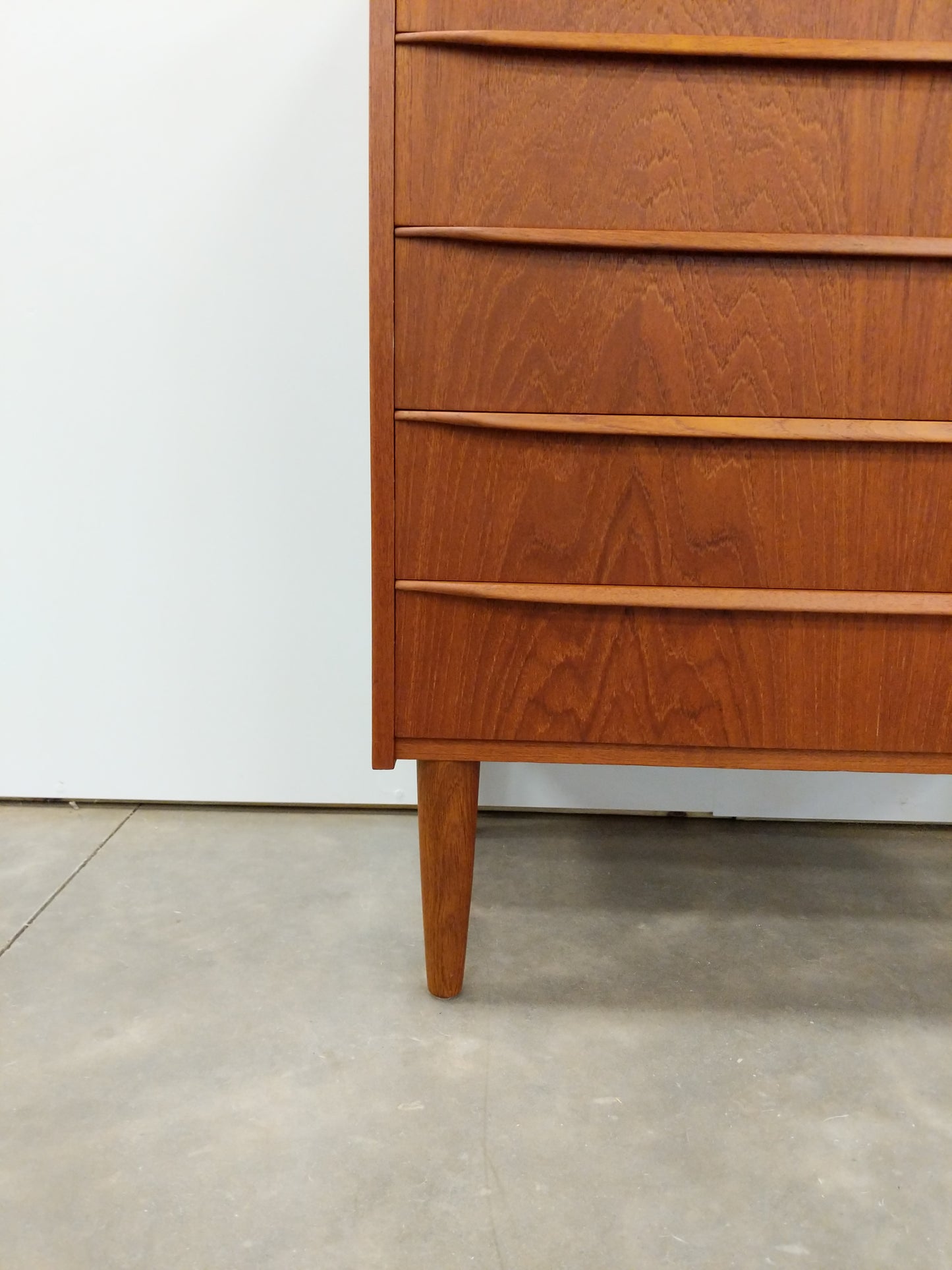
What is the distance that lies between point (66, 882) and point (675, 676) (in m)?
0.81

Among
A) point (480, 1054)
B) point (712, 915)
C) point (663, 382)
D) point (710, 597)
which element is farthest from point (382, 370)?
point (712, 915)

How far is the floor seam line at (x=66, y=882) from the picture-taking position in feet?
3.77

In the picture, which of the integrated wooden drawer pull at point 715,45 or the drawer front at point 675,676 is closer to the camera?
the integrated wooden drawer pull at point 715,45

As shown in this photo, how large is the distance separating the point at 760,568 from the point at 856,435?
14cm

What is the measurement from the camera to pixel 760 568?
92cm

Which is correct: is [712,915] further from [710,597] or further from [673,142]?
[673,142]

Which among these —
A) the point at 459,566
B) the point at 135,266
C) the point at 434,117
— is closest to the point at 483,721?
the point at 459,566

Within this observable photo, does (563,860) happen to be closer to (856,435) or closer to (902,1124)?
(902,1124)

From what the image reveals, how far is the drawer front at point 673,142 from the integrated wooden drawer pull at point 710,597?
0.30 m

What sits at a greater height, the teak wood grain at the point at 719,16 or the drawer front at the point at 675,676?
the teak wood grain at the point at 719,16

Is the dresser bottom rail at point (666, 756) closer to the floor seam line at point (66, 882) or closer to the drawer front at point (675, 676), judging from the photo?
the drawer front at point (675, 676)

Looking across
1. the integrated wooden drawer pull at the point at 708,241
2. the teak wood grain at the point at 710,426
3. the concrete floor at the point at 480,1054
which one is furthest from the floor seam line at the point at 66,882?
the integrated wooden drawer pull at the point at 708,241

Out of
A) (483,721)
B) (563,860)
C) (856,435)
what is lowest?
(563,860)

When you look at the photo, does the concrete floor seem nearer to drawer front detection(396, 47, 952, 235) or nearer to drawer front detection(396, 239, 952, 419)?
drawer front detection(396, 239, 952, 419)
